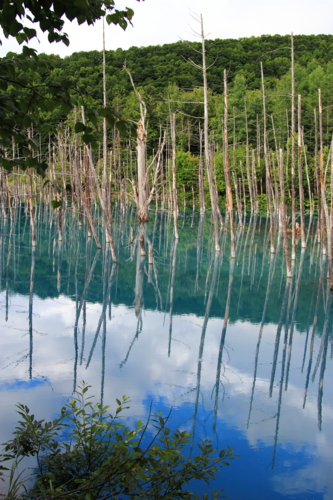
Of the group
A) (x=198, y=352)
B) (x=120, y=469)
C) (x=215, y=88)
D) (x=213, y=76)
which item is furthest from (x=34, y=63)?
(x=213, y=76)

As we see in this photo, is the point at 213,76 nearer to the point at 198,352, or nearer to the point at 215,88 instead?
the point at 215,88

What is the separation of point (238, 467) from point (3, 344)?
3.64 meters

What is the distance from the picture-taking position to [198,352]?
6.28 meters

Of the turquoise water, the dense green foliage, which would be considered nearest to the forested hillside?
the turquoise water

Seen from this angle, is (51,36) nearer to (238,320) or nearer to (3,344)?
(3,344)

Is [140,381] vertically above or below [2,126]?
below

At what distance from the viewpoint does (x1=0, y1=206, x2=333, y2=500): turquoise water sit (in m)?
4.04

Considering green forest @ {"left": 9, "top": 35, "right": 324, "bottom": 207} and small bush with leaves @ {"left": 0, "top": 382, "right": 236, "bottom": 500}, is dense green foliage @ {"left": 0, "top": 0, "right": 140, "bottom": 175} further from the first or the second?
green forest @ {"left": 9, "top": 35, "right": 324, "bottom": 207}

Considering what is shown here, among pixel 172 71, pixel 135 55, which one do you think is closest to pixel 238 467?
pixel 172 71

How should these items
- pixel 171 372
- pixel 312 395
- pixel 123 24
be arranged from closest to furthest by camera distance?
1. pixel 123 24
2. pixel 312 395
3. pixel 171 372

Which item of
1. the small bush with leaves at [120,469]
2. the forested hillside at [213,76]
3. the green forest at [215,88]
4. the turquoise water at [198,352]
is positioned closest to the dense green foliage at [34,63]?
the small bush with leaves at [120,469]

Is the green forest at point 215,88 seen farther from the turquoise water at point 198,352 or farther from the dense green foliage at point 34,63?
the dense green foliage at point 34,63

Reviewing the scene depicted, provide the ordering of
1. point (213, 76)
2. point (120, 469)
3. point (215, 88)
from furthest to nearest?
point (213, 76), point (215, 88), point (120, 469)

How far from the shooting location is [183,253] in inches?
600
